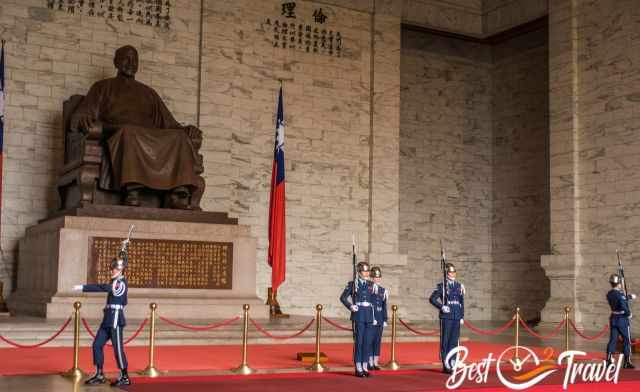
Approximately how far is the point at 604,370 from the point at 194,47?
7714 mm

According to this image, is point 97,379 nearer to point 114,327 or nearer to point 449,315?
point 114,327

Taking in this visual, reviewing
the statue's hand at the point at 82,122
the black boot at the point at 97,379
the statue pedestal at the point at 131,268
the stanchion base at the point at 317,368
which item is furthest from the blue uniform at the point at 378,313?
the statue's hand at the point at 82,122

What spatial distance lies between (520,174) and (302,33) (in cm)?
475

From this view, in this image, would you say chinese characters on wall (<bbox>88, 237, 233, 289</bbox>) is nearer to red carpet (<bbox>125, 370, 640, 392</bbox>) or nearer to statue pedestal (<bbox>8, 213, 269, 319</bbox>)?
statue pedestal (<bbox>8, 213, 269, 319</bbox>)

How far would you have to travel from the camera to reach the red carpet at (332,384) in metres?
5.72

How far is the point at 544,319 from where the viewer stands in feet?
40.7

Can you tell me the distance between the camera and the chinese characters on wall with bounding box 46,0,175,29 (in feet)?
38.4

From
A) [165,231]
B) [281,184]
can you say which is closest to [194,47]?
[281,184]

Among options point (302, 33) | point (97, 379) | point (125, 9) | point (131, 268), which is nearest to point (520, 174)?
point (302, 33)

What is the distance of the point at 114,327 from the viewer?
586 cm

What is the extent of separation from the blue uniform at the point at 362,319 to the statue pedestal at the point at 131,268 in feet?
10.8

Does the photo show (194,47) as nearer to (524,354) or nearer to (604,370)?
(524,354)

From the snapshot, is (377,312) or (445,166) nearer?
(377,312)

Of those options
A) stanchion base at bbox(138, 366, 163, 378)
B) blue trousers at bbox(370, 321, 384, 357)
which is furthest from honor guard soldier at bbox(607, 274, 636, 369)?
stanchion base at bbox(138, 366, 163, 378)
